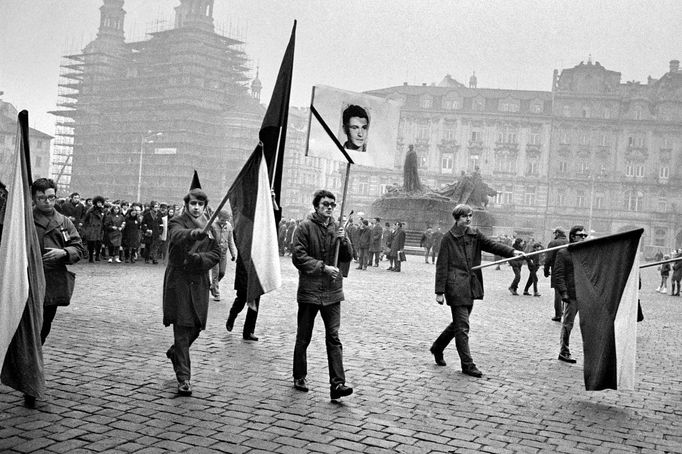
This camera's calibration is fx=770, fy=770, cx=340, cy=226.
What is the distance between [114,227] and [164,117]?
63236 mm

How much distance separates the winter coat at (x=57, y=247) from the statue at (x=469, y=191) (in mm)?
36697

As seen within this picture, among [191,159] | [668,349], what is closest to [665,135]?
[191,159]

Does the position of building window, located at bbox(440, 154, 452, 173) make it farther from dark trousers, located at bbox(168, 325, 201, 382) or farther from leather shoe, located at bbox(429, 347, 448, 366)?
dark trousers, located at bbox(168, 325, 201, 382)

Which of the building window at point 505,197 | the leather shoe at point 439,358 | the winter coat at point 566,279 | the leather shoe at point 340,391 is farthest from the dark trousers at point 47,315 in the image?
the building window at point 505,197

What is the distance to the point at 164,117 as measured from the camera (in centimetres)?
8231

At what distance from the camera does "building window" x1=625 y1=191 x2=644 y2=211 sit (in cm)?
8044

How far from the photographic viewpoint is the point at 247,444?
5047 mm

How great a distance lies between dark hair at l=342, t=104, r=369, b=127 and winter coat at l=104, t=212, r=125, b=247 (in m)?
15.5

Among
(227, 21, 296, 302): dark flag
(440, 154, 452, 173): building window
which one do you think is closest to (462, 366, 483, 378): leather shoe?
(227, 21, 296, 302): dark flag

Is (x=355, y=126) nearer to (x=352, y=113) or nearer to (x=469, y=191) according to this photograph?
(x=352, y=113)

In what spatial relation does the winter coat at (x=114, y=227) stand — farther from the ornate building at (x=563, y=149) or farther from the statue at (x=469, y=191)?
the ornate building at (x=563, y=149)

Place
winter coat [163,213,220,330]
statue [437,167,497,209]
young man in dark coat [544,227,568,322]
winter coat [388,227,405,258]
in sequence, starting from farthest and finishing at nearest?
statue [437,167,497,209], winter coat [388,227,405,258], young man in dark coat [544,227,568,322], winter coat [163,213,220,330]

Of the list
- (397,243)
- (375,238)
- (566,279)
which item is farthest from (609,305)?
(375,238)

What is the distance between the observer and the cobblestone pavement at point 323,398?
205 inches
